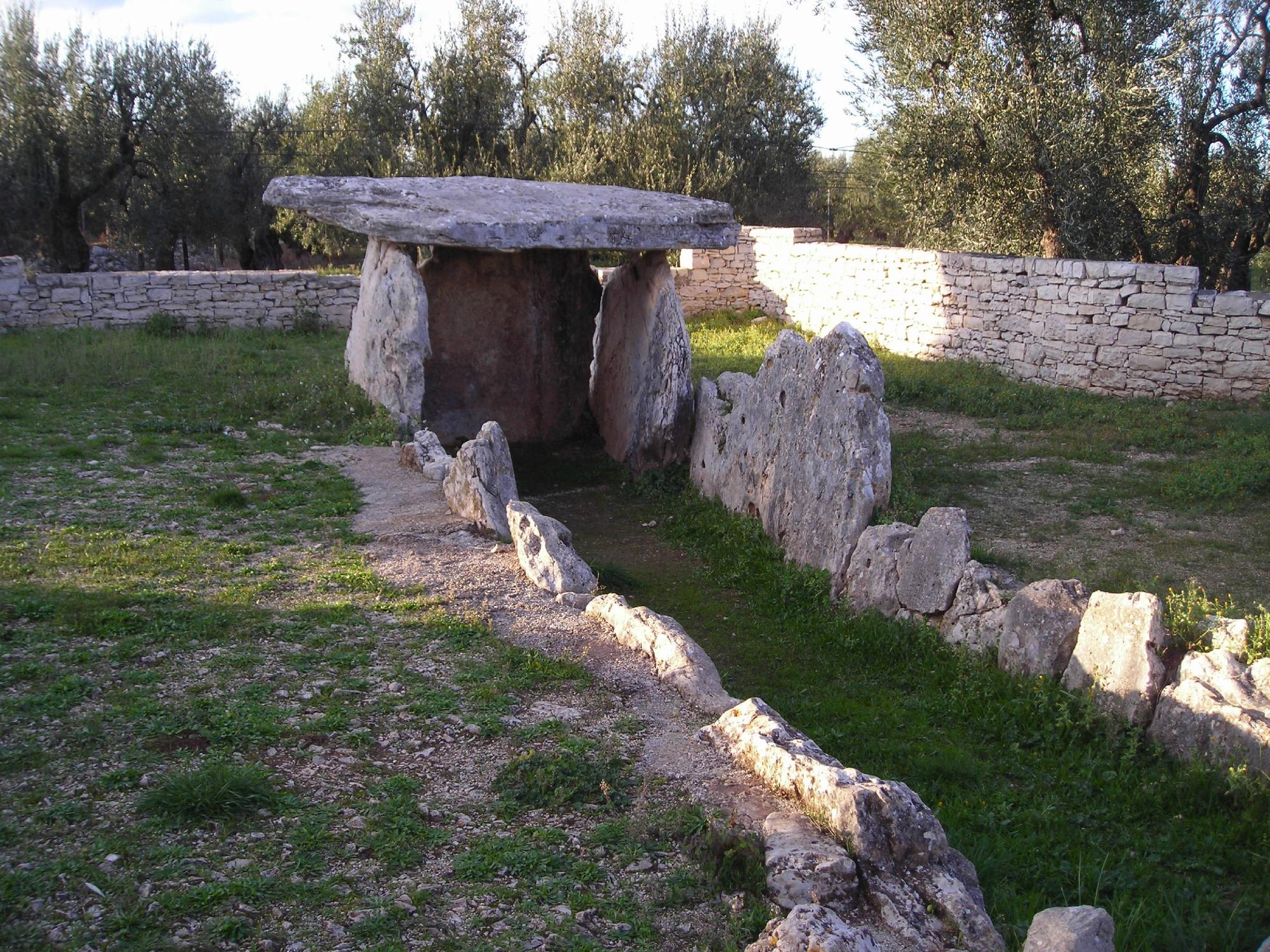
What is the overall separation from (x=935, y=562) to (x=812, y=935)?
12.3 feet

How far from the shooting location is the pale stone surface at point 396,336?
10250 mm

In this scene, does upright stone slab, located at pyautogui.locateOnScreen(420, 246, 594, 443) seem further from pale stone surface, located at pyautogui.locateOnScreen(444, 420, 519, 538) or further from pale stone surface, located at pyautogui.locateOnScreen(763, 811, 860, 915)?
pale stone surface, located at pyautogui.locateOnScreen(763, 811, 860, 915)

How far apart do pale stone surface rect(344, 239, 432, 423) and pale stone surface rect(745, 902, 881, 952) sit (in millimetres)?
7535

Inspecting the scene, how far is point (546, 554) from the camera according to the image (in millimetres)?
6578

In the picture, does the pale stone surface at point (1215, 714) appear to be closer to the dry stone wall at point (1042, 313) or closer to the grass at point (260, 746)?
the grass at point (260, 746)

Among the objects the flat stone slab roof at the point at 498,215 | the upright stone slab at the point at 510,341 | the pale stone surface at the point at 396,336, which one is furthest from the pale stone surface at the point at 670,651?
the upright stone slab at the point at 510,341

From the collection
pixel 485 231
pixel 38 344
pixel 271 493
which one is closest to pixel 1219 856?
pixel 271 493

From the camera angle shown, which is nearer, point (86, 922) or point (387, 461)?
point (86, 922)

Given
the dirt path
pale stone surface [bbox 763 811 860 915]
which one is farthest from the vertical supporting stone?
pale stone surface [bbox 763 811 860 915]

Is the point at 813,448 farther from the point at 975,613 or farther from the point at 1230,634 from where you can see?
A: the point at 1230,634

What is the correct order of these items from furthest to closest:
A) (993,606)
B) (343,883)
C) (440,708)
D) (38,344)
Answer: (38,344), (993,606), (440,708), (343,883)

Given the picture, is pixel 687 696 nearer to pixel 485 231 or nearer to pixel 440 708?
pixel 440 708

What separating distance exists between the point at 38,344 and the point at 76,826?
37.4ft

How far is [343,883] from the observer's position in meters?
3.49
